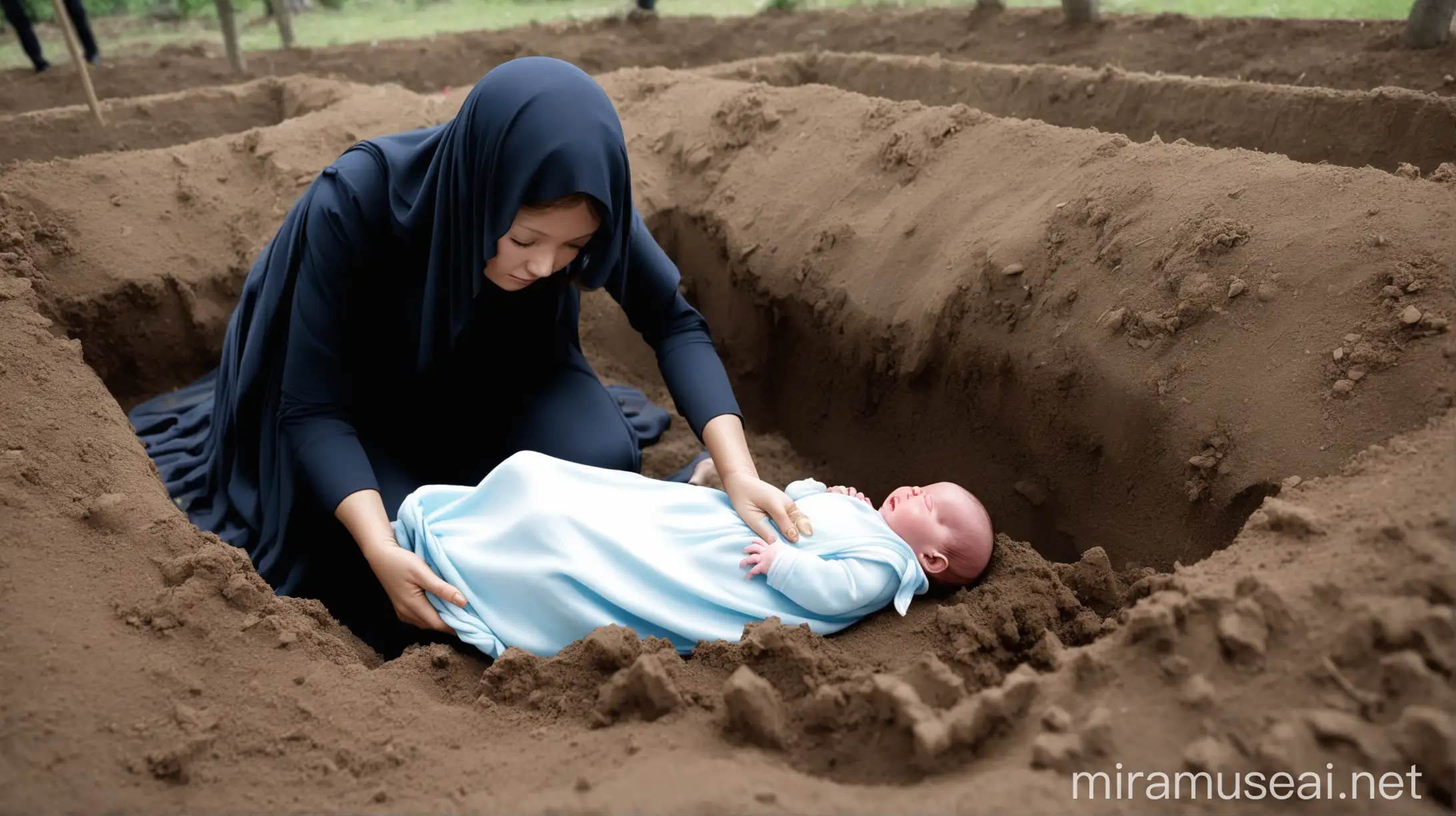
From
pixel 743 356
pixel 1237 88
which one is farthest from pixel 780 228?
pixel 1237 88

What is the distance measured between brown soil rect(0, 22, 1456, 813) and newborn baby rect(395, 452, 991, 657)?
101 millimetres

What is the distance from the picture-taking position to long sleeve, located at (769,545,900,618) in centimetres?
211

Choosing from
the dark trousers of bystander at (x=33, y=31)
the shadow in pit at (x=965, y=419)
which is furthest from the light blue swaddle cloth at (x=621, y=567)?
the dark trousers of bystander at (x=33, y=31)

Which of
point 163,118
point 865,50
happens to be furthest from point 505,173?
point 865,50

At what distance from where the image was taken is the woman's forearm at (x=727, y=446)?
7.77ft

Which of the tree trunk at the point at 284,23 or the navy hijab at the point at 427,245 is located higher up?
the tree trunk at the point at 284,23

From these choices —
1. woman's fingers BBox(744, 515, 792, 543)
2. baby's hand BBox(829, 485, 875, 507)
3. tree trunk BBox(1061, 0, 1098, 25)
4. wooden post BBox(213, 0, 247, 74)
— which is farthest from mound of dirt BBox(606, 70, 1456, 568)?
wooden post BBox(213, 0, 247, 74)

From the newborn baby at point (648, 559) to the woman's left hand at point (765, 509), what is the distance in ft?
0.10

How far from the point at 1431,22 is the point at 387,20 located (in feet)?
26.6

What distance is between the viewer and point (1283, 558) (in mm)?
1690

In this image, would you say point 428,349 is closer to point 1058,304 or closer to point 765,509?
point 765,509

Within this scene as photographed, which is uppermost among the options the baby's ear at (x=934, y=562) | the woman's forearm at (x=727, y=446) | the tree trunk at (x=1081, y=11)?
the tree trunk at (x=1081, y=11)

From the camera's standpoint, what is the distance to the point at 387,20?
358 inches

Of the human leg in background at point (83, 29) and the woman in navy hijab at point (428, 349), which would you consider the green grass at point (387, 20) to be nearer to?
the human leg in background at point (83, 29)
